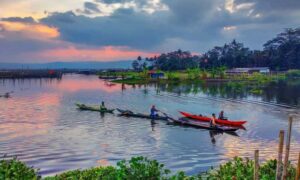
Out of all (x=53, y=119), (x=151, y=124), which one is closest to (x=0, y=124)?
(x=53, y=119)

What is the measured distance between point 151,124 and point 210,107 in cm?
1709

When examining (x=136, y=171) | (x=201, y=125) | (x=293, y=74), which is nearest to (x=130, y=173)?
(x=136, y=171)

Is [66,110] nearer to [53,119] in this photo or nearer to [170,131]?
[53,119]

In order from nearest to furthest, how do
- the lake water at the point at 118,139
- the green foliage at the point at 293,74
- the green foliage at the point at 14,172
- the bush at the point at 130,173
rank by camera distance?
the green foliage at the point at 14,172
the bush at the point at 130,173
the lake water at the point at 118,139
the green foliage at the point at 293,74

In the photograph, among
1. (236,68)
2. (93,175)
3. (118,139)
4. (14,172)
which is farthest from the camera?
(236,68)

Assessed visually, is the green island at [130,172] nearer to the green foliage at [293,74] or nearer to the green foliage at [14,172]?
the green foliage at [14,172]

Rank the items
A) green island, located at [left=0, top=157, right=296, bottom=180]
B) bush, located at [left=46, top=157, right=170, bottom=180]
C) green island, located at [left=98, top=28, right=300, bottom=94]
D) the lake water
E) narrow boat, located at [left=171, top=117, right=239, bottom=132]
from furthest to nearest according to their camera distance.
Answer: green island, located at [left=98, top=28, right=300, bottom=94]
narrow boat, located at [left=171, top=117, right=239, bottom=132]
the lake water
bush, located at [left=46, top=157, right=170, bottom=180]
green island, located at [left=0, top=157, right=296, bottom=180]

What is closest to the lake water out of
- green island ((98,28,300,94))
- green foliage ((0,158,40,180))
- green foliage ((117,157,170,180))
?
green foliage ((0,158,40,180))

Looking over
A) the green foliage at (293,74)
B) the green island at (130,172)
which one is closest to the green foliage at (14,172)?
the green island at (130,172)

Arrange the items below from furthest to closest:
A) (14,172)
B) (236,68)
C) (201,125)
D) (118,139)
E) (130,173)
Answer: (236,68) → (201,125) → (118,139) → (130,173) → (14,172)

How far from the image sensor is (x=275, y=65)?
128 m

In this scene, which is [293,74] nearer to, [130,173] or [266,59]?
[266,59]

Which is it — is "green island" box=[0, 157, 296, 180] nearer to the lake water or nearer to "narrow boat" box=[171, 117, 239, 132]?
the lake water

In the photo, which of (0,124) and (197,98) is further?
(197,98)
